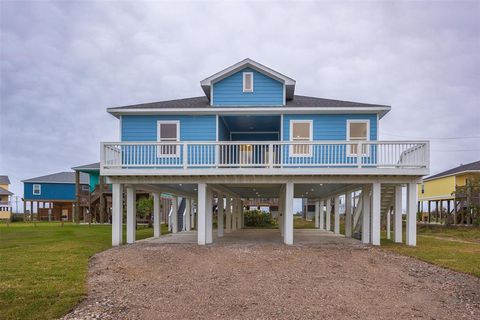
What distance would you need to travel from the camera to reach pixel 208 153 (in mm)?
15117

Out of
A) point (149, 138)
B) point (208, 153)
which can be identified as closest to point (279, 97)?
point (208, 153)

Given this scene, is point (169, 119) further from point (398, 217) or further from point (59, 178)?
point (59, 178)

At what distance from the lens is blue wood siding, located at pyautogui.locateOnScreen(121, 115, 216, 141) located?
53.6ft

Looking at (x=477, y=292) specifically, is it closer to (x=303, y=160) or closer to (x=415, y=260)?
(x=415, y=260)

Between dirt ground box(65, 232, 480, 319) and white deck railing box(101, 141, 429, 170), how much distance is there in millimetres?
3635

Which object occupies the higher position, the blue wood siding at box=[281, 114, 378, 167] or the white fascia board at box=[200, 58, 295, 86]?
the white fascia board at box=[200, 58, 295, 86]

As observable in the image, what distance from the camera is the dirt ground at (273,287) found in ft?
20.8

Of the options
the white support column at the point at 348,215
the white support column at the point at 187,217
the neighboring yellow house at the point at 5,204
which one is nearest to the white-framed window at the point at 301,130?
the white support column at the point at 348,215

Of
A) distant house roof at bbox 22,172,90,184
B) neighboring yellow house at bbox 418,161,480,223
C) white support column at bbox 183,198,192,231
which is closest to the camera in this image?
white support column at bbox 183,198,192,231

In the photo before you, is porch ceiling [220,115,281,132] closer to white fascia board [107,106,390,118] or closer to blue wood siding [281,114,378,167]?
white fascia board [107,106,390,118]

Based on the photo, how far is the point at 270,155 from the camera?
13.9m

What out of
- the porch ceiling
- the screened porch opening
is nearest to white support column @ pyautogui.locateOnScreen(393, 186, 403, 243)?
the screened porch opening

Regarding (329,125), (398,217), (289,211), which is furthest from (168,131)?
(398,217)

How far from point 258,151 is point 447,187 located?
82.5 feet
